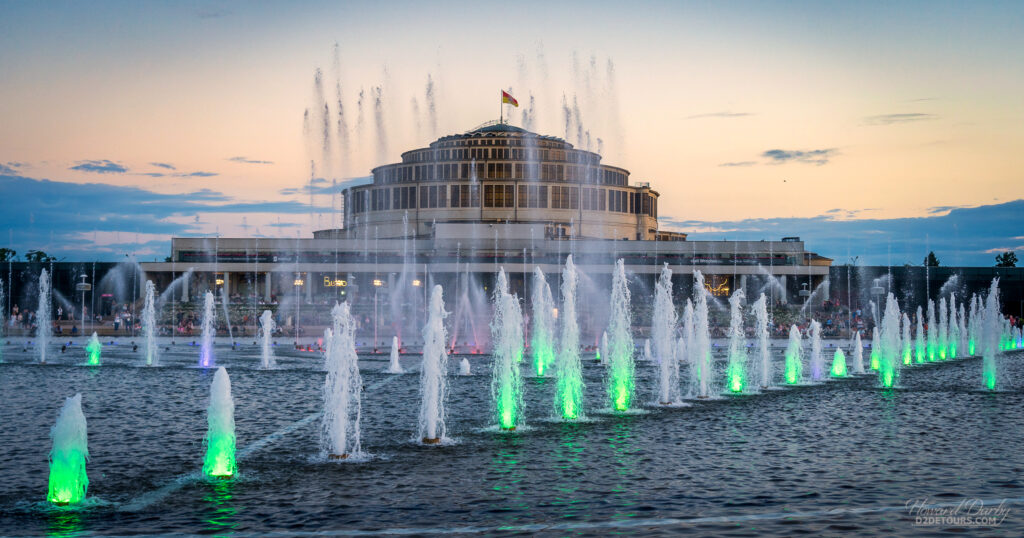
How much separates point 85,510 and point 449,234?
87.5 meters

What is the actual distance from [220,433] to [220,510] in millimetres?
2446

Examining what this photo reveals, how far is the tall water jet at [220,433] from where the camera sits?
15.5 m

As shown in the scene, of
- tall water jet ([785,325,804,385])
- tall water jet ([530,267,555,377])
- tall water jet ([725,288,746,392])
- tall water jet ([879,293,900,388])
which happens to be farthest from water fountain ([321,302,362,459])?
tall water jet ([879,293,900,388])

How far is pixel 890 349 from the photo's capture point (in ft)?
115

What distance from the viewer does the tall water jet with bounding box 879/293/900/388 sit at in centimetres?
3300

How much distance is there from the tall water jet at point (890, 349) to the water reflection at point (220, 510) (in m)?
24.5

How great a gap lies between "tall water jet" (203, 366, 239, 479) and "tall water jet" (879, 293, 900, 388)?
78.7 feet

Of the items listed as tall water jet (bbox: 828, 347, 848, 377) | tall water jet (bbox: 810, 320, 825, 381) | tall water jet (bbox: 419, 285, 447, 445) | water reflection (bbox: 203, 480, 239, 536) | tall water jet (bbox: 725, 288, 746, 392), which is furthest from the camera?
tall water jet (bbox: 828, 347, 848, 377)

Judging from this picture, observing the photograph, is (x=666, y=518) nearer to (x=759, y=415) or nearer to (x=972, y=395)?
(x=759, y=415)

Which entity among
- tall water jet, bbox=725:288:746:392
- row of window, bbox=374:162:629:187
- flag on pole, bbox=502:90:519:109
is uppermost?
flag on pole, bbox=502:90:519:109

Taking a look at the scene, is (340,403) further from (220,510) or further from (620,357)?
(620,357)

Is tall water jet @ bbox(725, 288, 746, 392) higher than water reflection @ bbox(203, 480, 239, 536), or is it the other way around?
tall water jet @ bbox(725, 288, 746, 392)

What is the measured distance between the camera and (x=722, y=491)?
15.1 m

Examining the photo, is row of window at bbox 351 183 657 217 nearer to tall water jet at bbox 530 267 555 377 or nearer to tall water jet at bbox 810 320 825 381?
tall water jet at bbox 530 267 555 377
